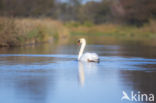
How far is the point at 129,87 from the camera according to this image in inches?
462

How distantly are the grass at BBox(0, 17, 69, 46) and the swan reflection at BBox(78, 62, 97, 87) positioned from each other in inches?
445

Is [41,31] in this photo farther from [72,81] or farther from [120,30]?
[120,30]

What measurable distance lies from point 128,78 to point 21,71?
384 cm

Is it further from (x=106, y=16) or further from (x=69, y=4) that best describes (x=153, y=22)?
(x=69, y=4)

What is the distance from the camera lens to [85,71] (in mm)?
15398

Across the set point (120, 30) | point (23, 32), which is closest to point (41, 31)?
point (23, 32)

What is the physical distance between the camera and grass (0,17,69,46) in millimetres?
28766

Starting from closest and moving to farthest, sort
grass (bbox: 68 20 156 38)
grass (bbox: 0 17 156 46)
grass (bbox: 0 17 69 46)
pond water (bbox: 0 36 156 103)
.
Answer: pond water (bbox: 0 36 156 103), grass (bbox: 0 17 69 46), grass (bbox: 0 17 156 46), grass (bbox: 68 20 156 38)

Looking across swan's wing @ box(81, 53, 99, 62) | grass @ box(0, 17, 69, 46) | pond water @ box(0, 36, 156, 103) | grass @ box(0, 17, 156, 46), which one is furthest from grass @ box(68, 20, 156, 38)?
pond water @ box(0, 36, 156, 103)

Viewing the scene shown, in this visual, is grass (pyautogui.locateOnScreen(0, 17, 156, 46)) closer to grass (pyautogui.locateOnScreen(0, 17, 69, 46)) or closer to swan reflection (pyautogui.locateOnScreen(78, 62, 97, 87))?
grass (pyautogui.locateOnScreen(0, 17, 69, 46))

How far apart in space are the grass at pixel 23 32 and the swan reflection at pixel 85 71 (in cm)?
1131

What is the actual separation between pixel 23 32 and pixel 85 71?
1696 centimetres

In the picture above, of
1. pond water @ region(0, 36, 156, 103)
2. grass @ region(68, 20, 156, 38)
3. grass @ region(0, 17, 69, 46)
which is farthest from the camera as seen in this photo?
grass @ region(68, 20, 156, 38)

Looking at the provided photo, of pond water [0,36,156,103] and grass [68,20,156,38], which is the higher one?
grass [68,20,156,38]
